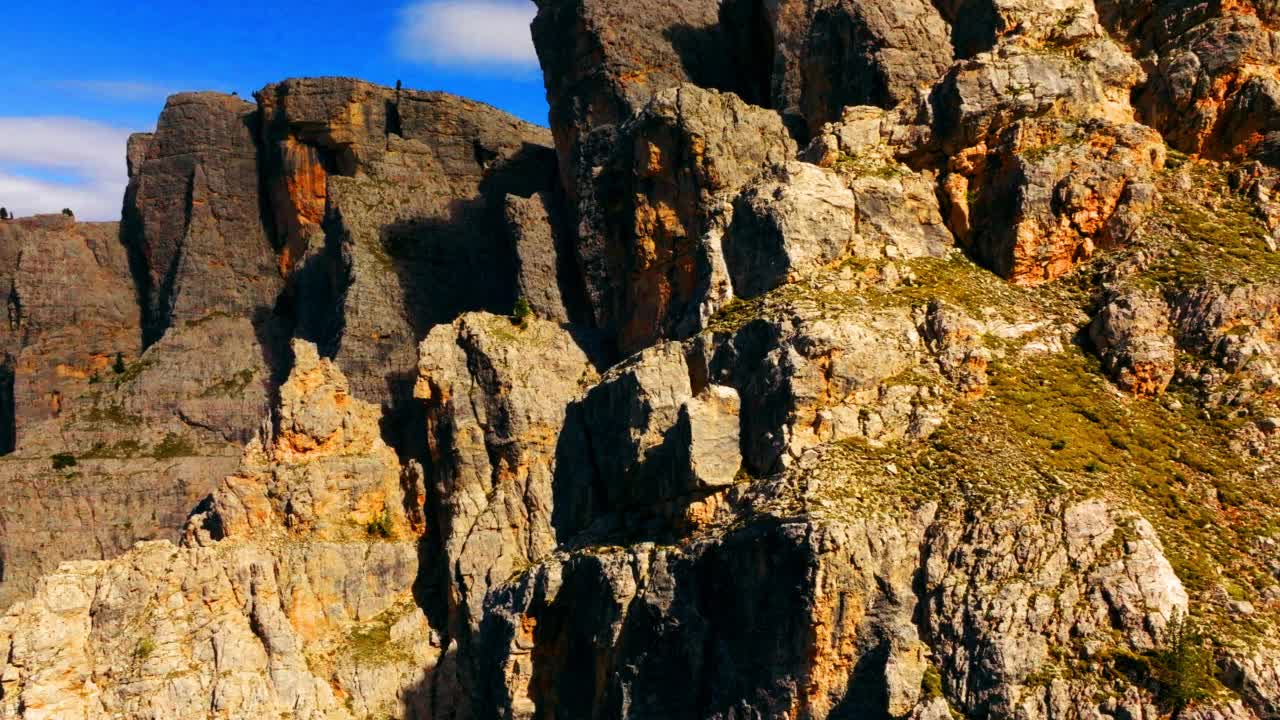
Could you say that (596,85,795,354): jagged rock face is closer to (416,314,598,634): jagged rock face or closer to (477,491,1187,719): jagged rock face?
(416,314,598,634): jagged rock face

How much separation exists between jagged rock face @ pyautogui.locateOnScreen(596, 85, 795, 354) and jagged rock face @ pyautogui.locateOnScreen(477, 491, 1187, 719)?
28137 mm

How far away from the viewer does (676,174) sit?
98.4 metres

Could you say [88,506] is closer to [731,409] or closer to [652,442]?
[652,442]

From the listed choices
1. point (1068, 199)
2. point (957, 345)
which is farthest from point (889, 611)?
point (1068, 199)

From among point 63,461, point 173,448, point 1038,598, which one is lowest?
point 1038,598

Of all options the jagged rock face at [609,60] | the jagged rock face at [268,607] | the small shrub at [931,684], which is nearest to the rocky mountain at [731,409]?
the jagged rock face at [268,607]

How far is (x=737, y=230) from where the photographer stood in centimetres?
7894

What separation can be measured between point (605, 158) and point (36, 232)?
62.1 metres

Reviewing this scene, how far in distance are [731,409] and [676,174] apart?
30.3 m

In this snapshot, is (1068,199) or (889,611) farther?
(1068,199)

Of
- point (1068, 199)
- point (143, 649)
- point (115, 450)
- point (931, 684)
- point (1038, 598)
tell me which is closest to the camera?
point (931, 684)

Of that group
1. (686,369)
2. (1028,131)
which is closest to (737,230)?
(686,369)

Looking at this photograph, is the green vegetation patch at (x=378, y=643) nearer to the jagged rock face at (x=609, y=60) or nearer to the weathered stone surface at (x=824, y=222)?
the jagged rock face at (x=609, y=60)

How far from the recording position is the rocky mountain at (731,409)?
62938 mm
